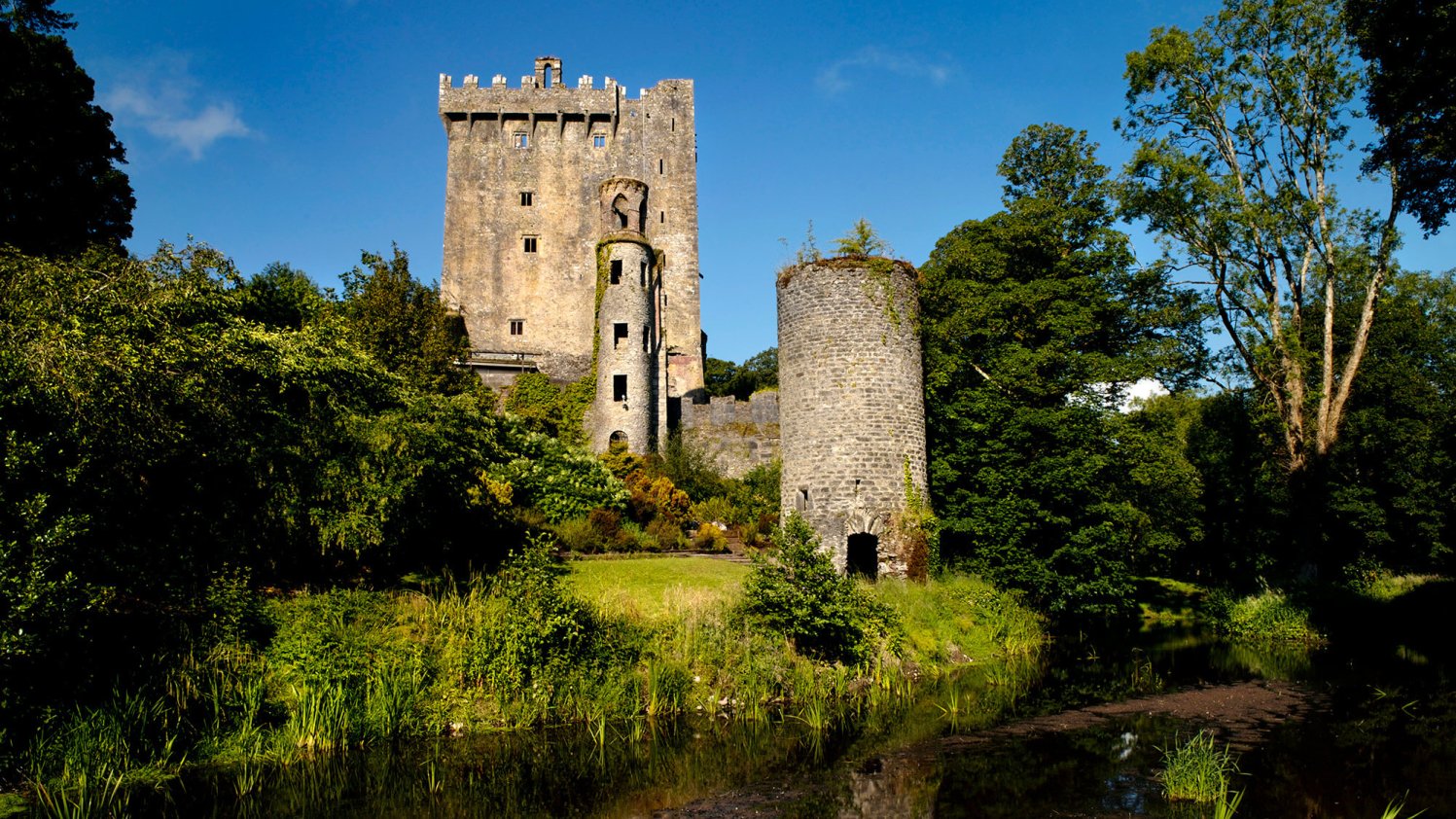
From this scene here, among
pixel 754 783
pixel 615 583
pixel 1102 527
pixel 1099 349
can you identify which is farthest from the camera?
pixel 1099 349

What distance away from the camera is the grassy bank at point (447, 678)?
32.6 ft

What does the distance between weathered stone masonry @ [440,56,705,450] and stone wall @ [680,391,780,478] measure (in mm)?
7495

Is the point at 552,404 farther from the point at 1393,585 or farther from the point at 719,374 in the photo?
the point at 719,374

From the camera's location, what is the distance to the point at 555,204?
44156 mm

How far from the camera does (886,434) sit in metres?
20.3

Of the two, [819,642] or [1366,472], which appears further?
[1366,472]

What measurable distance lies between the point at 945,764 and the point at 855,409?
1091cm

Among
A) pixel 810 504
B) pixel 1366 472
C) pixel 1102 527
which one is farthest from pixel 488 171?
pixel 1366 472

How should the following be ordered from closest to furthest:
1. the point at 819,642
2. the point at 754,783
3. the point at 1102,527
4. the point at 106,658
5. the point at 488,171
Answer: the point at 754,783 < the point at 106,658 < the point at 819,642 < the point at 1102,527 < the point at 488,171

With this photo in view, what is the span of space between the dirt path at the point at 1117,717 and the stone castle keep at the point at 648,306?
7235mm

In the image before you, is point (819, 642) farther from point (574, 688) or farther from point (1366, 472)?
point (1366, 472)

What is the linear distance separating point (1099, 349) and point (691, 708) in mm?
16215

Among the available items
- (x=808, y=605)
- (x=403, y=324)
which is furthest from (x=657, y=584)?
(x=403, y=324)

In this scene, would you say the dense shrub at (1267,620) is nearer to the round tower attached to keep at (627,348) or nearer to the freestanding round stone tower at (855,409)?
the freestanding round stone tower at (855,409)
